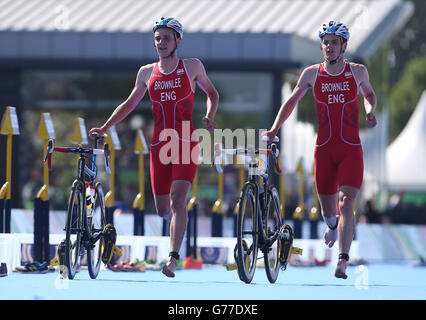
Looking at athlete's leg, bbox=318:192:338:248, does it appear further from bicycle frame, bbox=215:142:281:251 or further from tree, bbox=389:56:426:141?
tree, bbox=389:56:426:141

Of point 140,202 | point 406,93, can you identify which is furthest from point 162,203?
point 406,93

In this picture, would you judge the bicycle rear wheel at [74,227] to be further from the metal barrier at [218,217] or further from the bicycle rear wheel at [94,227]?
the metal barrier at [218,217]

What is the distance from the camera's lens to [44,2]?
76.0 feet

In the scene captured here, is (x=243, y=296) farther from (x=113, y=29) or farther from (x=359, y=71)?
(x=113, y=29)

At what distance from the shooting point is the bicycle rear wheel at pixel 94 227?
9746 mm

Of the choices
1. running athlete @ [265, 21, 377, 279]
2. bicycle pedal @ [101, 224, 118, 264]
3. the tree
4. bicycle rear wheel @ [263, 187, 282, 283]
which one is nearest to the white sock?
running athlete @ [265, 21, 377, 279]

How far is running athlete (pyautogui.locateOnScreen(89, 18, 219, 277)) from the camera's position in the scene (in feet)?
30.6

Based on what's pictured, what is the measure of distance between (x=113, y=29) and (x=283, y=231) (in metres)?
12.9

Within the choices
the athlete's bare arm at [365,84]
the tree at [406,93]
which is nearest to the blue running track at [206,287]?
the athlete's bare arm at [365,84]

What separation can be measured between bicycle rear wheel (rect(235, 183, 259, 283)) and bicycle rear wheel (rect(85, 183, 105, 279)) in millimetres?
1393

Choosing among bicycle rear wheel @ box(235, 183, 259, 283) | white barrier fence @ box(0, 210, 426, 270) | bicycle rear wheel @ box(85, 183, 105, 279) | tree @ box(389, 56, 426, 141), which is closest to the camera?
bicycle rear wheel @ box(235, 183, 259, 283)

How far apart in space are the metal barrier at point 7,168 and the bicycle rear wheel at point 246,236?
300cm

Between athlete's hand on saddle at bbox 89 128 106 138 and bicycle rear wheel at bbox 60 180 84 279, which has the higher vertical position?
athlete's hand on saddle at bbox 89 128 106 138
